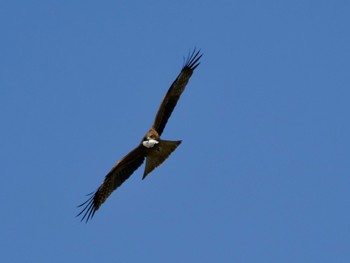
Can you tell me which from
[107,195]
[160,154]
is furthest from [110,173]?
[160,154]

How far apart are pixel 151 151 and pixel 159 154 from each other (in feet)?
0.64

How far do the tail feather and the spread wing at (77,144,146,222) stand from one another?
48cm

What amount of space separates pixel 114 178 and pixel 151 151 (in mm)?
1309

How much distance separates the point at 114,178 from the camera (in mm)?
13758

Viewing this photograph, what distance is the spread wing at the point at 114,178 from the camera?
532 inches

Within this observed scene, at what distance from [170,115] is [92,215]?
2653 millimetres

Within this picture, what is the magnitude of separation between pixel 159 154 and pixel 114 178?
1.45 meters

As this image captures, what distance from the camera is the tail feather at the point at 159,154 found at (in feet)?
41.7

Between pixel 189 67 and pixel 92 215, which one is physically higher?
pixel 189 67

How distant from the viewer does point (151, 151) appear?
12.9 meters

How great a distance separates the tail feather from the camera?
12.7m

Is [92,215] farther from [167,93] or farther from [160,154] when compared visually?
[167,93]

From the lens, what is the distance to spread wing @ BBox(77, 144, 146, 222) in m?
13.5

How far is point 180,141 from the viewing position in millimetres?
12695
